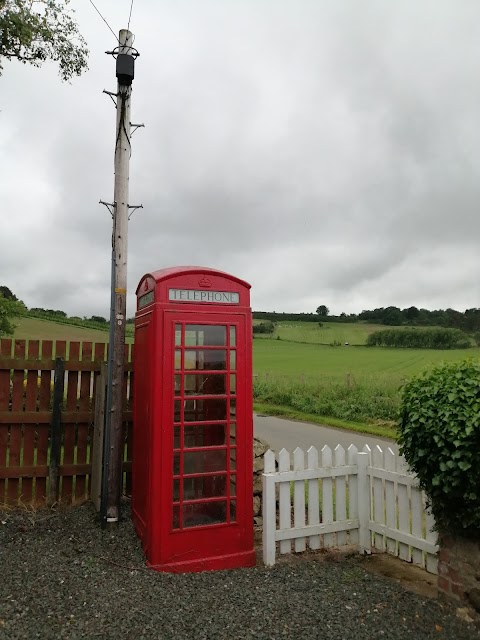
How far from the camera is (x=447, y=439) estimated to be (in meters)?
3.69

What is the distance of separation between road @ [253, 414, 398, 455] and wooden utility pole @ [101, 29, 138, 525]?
7134 mm

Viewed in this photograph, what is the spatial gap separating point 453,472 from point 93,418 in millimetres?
4060

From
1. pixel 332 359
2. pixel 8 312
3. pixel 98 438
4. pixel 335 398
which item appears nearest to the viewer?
pixel 98 438

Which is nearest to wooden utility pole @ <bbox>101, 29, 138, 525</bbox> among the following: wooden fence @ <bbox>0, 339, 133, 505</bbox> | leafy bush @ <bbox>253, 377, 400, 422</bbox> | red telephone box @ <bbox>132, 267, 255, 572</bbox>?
red telephone box @ <bbox>132, 267, 255, 572</bbox>

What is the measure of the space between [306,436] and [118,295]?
392 inches

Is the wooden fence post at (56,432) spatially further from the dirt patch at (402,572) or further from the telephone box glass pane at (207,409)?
the dirt patch at (402,572)

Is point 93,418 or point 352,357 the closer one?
point 93,418

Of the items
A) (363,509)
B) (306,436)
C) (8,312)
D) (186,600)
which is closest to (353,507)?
(363,509)

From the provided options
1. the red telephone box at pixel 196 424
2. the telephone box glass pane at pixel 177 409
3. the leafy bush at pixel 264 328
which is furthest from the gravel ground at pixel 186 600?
the leafy bush at pixel 264 328

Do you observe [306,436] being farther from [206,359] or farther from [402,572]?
[206,359]

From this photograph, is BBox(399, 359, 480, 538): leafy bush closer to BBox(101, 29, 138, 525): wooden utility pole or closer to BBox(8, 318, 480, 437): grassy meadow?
BBox(8, 318, 480, 437): grassy meadow

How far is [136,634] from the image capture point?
11.1 ft

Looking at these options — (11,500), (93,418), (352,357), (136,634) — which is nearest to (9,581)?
(136,634)

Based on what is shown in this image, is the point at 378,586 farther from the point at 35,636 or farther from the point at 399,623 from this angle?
the point at 35,636
